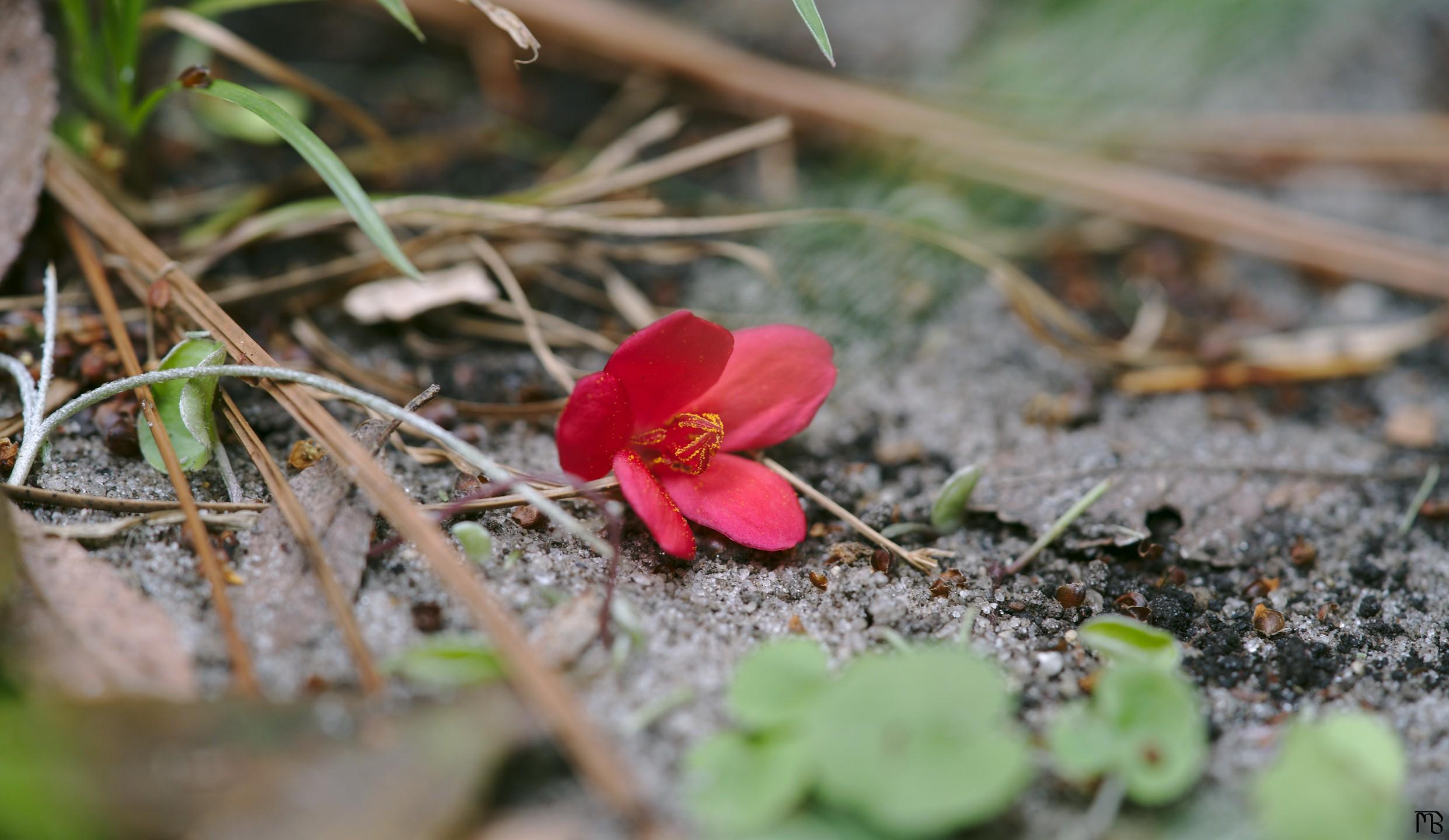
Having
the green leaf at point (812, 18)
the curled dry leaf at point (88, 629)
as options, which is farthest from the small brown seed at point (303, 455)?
the green leaf at point (812, 18)

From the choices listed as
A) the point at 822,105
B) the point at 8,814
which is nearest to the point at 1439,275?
the point at 822,105

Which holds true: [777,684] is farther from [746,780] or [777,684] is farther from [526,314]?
[526,314]

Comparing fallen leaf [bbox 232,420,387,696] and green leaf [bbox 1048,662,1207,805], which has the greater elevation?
fallen leaf [bbox 232,420,387,696]

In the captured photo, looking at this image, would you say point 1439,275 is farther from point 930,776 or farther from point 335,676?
point 335,676

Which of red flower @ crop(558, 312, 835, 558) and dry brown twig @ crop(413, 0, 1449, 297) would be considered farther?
dry brown twig @ crop(413, 0, 1449, 297)

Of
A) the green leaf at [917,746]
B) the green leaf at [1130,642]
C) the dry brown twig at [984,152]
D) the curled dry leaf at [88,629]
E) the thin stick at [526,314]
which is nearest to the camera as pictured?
the green leaf at [917,746]

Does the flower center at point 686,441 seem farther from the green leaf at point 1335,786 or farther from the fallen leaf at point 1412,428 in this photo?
the fallen leaf at point 1412,428

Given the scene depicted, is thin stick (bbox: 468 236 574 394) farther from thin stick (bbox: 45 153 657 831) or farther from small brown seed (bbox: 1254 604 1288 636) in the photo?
small brown seed (bbox: 1254 604 1288 636)

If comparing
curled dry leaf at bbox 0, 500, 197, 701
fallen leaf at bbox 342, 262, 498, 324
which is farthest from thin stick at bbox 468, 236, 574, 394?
curled dry leaf at bbox 0, 500, 197, 701
